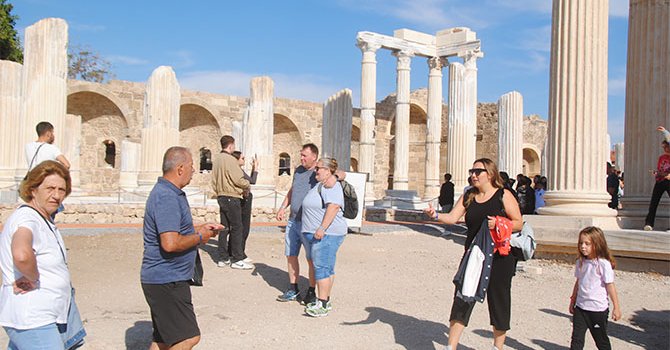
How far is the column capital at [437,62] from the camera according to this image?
22219mm

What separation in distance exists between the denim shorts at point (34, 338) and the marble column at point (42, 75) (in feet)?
36.8

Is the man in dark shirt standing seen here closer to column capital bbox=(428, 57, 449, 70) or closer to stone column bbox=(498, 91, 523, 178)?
stone column bbox=(498, 91, 523, 178)

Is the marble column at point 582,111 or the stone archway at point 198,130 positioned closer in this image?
the marble column at point 582,111

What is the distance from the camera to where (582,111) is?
8.48m

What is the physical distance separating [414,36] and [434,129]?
3.38m

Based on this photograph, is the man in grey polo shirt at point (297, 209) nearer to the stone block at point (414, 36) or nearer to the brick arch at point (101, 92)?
the stone block at point (414, 36)

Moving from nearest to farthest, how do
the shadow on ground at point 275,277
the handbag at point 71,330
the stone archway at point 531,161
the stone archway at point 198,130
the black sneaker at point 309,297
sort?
the handbag at point 71,330 → the black sneaker at point 309,297 → the shadow on ground at point 275,277 → the stone archway at point 198,130 → the stone archway at point 531,161

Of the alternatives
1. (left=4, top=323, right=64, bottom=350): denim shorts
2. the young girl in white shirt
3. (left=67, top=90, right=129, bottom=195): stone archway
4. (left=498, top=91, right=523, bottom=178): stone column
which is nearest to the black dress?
the young girl in white shirt

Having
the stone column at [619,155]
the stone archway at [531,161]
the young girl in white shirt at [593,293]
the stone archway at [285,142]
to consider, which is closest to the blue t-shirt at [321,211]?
the young girl in white shirt at [593,293]

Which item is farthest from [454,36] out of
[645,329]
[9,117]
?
[645,329]

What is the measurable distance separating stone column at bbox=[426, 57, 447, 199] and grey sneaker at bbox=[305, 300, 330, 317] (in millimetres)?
15612

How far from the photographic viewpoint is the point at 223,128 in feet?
88.0

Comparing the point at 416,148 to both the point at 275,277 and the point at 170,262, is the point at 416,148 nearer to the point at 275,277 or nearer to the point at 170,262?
the point at 275,277

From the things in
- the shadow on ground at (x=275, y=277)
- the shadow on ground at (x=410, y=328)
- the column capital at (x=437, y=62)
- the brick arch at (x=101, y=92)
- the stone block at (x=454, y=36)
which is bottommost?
the shadow on ground at (x=410, y=328)
